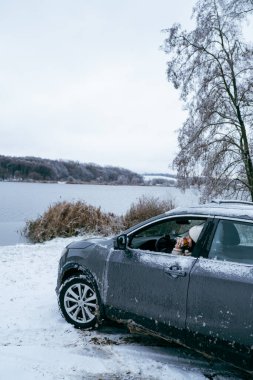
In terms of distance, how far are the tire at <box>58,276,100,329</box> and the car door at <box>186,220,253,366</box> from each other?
1576 millimetres

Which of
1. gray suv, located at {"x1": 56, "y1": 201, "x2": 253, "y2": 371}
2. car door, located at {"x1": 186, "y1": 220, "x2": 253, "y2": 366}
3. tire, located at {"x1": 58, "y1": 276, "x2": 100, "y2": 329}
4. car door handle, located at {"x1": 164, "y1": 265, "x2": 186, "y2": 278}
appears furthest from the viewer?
tire, located at {"x1": 58, "y1": 276, "x2": 100, "y2": 329}

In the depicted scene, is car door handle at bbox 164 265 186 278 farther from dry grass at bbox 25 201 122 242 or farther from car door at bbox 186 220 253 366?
dry grass at bbox 25 201 122 242

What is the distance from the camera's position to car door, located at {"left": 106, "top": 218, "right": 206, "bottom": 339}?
4.83m

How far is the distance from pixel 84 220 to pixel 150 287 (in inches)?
509

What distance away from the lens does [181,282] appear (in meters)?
4.80

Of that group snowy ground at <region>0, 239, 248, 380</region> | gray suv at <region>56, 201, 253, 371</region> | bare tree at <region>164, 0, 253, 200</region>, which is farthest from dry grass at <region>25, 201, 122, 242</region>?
gray suv at <region>56, 201, 253, 371</region>

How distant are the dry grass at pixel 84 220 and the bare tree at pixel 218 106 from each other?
1697 mm

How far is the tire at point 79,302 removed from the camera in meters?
5.87

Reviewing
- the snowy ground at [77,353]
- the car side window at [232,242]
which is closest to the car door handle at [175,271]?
the car side window at [232,242]

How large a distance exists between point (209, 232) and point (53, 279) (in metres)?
4.98

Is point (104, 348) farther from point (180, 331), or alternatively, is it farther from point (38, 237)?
point (38, 237)

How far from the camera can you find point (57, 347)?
5.34 m

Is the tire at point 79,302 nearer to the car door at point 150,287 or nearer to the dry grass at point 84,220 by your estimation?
the car door at point 150,287

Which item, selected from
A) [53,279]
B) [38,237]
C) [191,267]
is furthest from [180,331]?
[38,237]
